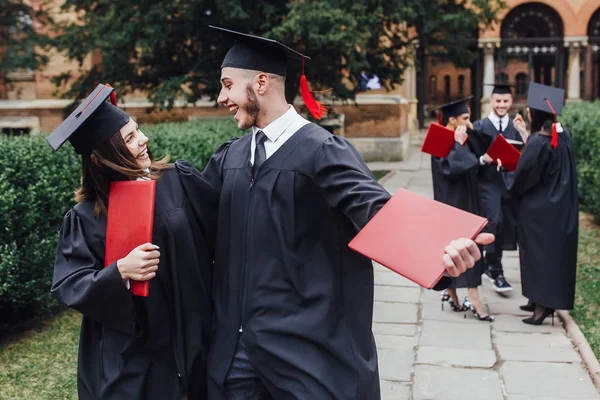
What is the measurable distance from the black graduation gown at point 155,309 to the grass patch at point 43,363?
202cm

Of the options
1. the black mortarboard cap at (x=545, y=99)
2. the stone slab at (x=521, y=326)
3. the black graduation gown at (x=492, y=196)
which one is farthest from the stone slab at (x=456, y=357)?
the black mortarboard cap at (x=545, y=99)

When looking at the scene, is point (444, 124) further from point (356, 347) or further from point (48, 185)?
point (356, 347)

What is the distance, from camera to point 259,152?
256 cm

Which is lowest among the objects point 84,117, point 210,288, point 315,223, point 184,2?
point 210,288

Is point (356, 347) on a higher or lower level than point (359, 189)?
lower

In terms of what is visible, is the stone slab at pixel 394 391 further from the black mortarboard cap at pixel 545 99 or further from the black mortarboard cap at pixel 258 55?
the black mortarboard cap at pixel 545 99

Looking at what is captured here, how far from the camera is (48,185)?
5324 millimetres

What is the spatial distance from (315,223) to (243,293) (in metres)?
0.35

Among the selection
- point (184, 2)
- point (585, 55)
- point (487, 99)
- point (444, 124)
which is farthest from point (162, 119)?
point (585, 55)

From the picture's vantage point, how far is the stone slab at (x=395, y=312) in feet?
19.5

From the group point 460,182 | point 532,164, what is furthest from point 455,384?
point 460,182

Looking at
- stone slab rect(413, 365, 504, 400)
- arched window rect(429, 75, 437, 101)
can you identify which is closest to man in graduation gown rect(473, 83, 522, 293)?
stone slab rect(413, 365, 504, 400)

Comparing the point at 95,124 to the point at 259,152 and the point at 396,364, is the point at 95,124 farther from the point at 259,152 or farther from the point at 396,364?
the point at 396,364

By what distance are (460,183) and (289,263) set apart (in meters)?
4.14
